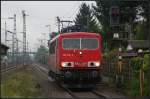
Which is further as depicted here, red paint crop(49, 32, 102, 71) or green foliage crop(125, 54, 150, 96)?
red paint crop(49, 32, 102, 71)

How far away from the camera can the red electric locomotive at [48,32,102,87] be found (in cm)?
2527

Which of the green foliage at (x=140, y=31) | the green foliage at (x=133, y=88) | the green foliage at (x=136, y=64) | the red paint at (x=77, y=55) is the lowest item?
the green foliage at (x=133, y=88)

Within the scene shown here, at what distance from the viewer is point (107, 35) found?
5338 centimetres

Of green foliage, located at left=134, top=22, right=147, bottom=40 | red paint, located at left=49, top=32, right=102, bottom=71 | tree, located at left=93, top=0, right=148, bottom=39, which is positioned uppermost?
tree, located at left=93, top=0, right=148, bottom=39

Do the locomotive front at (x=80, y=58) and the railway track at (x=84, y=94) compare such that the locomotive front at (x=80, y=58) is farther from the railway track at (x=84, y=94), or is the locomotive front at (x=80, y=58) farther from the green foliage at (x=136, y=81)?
the green foliage at (x=136, y=81)

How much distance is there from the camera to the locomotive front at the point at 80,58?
25.2 m

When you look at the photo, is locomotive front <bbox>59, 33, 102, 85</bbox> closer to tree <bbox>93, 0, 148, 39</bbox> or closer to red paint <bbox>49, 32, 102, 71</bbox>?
red paint <bbox>49, 32, 102, 71</bbox>

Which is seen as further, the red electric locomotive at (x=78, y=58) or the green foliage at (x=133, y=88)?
the red electric locomotive at (x=78, y=58)

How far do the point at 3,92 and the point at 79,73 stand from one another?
9.12m

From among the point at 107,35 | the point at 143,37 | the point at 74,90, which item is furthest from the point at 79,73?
the point at 143,37

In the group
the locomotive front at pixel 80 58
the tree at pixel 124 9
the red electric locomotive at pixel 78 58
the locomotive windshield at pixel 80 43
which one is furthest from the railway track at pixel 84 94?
the tree at pixel 124 9

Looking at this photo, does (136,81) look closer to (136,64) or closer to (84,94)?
(84,94)

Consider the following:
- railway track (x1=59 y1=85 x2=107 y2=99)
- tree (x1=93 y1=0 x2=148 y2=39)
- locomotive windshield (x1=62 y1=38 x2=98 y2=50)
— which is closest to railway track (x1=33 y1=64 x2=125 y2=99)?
railway track (x1=59 y1=85 x2=107 y2=99)

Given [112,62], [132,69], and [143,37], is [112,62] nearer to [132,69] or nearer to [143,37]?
[132,69]
